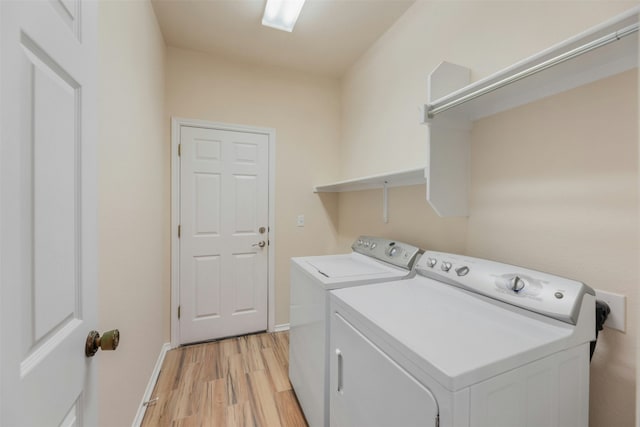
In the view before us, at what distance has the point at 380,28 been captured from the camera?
2.12 meters

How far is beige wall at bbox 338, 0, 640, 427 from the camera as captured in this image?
0.91 metres

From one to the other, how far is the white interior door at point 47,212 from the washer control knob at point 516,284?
1.33 meters

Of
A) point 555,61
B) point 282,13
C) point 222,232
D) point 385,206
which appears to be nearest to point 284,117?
point 282,13

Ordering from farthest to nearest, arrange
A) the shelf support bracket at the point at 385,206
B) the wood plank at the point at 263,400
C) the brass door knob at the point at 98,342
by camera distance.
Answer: the shelf support bracket at the point at 385,206, the wood plank at the point at 263,400, the brass door knob at the point at 98,342

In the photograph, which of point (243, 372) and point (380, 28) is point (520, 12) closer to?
point (380, 28)

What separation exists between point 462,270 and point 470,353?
1.80 feet

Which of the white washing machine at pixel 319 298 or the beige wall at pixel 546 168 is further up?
the beige wall at pixel 546 168

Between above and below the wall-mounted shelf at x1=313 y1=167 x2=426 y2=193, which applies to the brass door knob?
below

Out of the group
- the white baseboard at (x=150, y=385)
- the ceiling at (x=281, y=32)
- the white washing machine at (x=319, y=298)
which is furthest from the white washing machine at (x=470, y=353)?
the ceiling at (x=281, y=32)

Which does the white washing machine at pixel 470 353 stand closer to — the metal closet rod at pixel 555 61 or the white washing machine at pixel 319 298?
the white washing machine at pixel 319 298

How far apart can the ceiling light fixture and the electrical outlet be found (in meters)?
2.22

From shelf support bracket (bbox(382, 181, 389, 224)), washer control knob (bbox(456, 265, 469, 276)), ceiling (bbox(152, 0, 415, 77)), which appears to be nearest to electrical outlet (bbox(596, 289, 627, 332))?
washer control knob (bbox(456, 265, 469, 276))

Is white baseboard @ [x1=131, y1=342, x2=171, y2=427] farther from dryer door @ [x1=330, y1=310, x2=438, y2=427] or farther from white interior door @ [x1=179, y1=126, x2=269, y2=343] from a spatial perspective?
dryer door @ [x1=330, y1=310, x2=438, y2=427]

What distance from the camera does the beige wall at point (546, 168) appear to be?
2.97 feet
